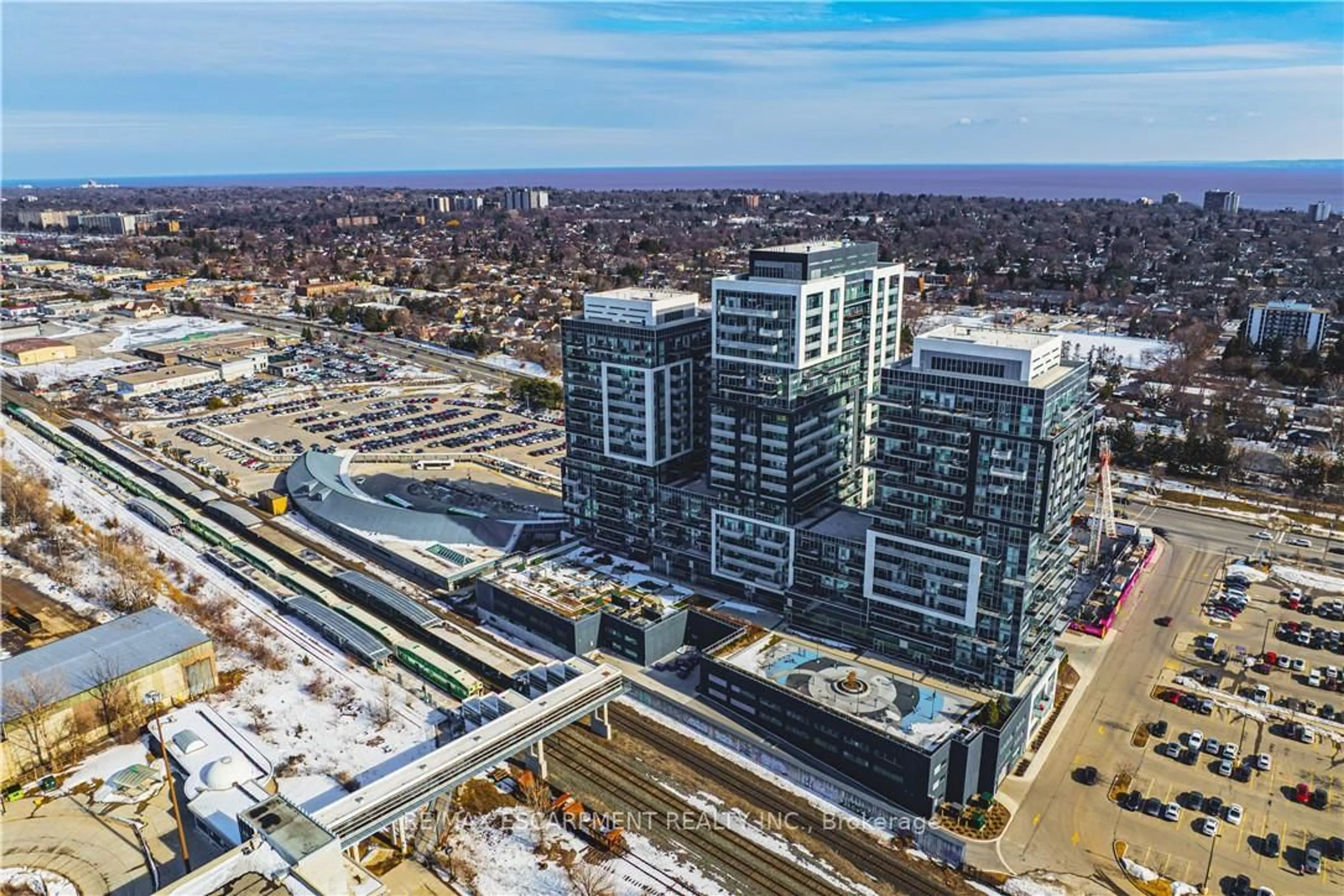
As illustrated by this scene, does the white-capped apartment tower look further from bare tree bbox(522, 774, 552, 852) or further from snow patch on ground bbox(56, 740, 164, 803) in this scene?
snow patch on ground bbox(56, 740, 164, 803)

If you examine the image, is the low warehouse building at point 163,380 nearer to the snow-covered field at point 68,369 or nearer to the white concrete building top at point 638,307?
the snow-covered field at point 68,369

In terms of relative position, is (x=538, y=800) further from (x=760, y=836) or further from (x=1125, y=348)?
(x=1125, y=348)

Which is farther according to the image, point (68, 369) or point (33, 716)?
point (68, 369)

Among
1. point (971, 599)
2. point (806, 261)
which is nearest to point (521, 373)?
point (806, 261)

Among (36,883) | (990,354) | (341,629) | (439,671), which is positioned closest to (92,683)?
(36,883)

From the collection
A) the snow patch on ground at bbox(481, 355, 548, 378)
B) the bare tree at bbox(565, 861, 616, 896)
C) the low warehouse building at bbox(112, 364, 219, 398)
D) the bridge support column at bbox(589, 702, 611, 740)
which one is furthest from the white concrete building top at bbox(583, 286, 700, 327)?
the low warehouse building at bbox(112, 364, 219, 398)

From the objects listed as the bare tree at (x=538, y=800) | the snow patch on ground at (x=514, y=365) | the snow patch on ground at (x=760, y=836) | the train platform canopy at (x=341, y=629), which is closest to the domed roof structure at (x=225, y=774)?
the train platform canopy at (x=341, y=629)
